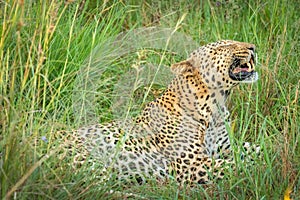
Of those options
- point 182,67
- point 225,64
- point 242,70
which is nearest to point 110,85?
point 182,67

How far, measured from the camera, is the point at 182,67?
636 centimetres

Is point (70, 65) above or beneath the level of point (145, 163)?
above

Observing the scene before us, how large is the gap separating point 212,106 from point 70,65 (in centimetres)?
128

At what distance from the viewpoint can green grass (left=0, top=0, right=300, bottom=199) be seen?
4.55 meters

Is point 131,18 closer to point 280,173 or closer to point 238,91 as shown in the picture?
point 238,91

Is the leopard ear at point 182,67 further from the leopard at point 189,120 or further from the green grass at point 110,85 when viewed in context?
the green grass at point 110,85

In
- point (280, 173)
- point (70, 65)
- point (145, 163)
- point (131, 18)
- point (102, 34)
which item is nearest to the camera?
point (280, 173)

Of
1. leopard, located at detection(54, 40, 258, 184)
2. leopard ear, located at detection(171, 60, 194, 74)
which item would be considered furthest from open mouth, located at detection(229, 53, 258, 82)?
leopard ear, located at detection(171, 60, 194, 74)

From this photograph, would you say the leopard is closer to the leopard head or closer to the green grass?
the leopard head

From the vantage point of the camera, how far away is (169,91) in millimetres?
6477

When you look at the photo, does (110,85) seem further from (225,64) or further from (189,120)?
(225,64)

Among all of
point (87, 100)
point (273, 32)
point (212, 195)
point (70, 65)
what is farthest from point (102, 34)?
point (212, 195)

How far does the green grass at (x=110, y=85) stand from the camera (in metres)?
4.55

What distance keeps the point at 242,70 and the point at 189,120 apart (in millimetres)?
567
